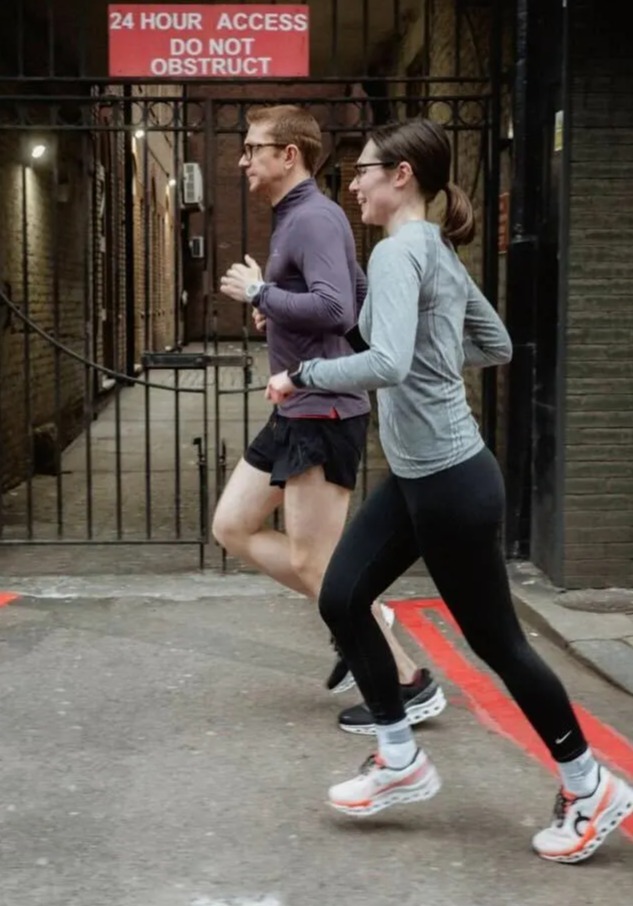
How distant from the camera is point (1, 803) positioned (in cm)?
388

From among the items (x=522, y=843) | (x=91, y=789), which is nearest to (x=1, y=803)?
(x=91, y=789)

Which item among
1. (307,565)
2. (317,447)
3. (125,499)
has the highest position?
(317,447)

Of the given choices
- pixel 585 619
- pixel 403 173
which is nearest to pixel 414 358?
pixel 403 173

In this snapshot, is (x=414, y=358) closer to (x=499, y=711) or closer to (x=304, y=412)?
(x=304, y=412)

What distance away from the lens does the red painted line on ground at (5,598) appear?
20.8 ft

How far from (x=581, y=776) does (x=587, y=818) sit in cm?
11

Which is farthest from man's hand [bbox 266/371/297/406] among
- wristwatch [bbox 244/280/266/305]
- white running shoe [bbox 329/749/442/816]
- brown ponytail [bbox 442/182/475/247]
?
white running shoe [bbox 329/749/442/816]

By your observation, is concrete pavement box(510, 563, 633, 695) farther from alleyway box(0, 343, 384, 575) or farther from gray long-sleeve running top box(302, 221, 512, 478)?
gray long-sleeve running top box(302, 221, 512, 478)

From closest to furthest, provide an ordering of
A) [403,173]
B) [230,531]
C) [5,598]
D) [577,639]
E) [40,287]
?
[403,173], [230,531], [577,639], [5,598], [40,287]

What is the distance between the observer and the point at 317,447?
4336 millimetres

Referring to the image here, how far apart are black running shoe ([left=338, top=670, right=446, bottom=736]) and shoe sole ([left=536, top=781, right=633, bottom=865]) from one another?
3.49 ft

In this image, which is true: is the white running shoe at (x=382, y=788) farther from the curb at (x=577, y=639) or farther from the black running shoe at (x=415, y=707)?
the curb at (x=577, y=639)

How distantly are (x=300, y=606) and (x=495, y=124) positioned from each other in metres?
2.70

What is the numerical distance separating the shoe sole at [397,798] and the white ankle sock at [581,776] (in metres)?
0.43
